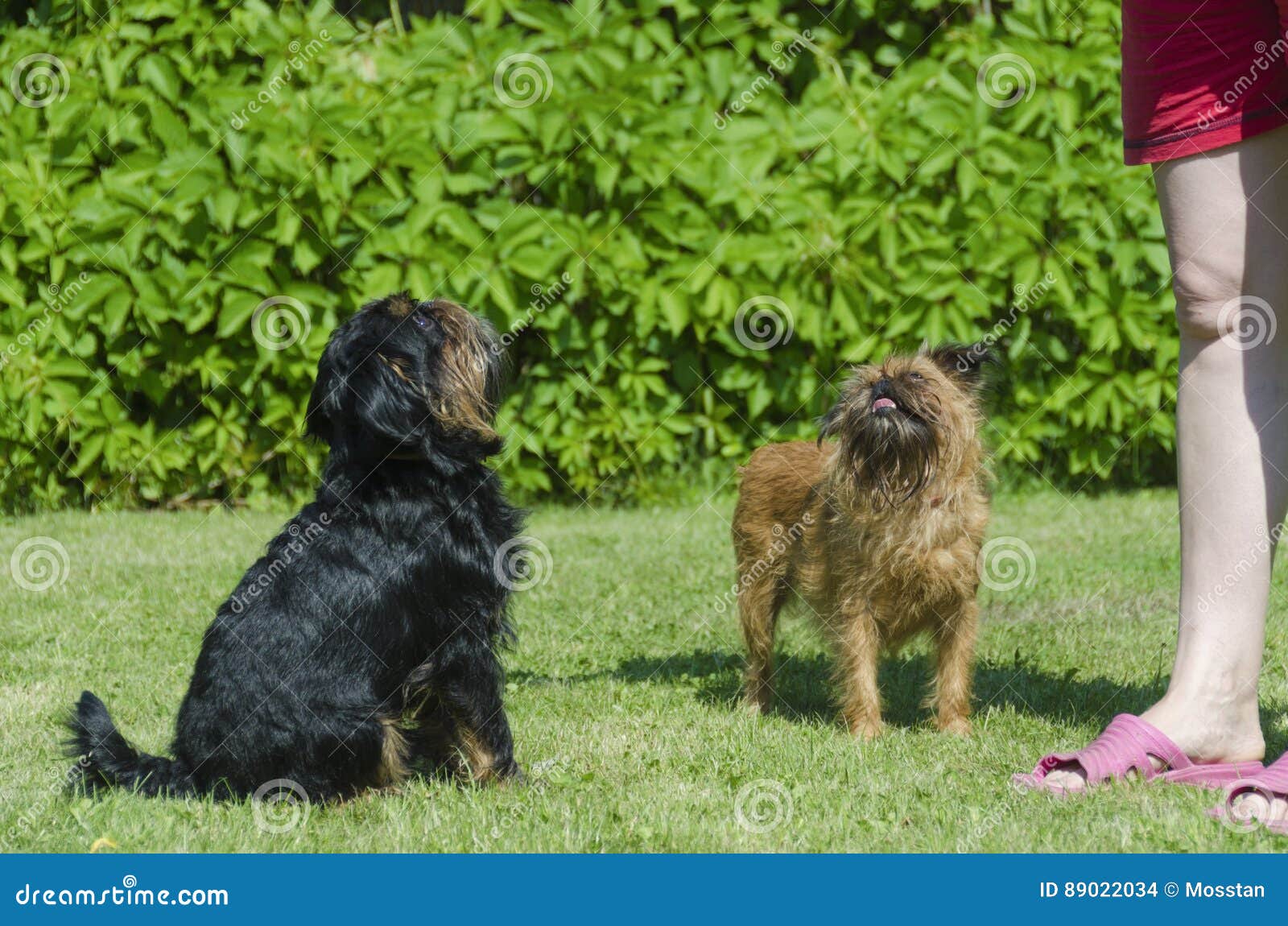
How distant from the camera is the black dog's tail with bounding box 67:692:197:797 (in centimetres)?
357

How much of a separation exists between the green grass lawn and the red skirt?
166cm

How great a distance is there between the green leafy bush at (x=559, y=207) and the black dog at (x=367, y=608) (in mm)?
→ 3575

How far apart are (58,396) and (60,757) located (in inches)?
152

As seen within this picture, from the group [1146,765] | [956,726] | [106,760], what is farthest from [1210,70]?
[106,760]

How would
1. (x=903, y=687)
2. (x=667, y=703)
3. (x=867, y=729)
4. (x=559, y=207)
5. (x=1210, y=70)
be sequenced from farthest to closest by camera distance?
(x=559, y=207) → (x=903, y=687) → (x=667, y=703) → (x=867, y=729) → (x=1210, y=70)

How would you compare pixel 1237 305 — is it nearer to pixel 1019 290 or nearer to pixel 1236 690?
pixel 1236 690

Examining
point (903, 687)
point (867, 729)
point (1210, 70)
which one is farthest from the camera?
point (903, 687)

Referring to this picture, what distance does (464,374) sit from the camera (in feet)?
12.0

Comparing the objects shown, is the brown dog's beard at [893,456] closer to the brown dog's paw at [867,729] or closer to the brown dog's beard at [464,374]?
the brown dog's paw at [867,729]

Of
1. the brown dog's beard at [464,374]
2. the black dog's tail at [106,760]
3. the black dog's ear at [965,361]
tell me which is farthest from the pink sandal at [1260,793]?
the black dog's tail at [106,760]

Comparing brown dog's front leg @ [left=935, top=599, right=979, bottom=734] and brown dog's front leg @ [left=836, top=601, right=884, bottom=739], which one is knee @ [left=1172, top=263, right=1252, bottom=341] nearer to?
brown dog's front leg @ [left=935, top=599, right=979, bottom=734]

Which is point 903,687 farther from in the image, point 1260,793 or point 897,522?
point 1260,793

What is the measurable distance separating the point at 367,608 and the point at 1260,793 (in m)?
2.25

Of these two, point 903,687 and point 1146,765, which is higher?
point 1146,765
